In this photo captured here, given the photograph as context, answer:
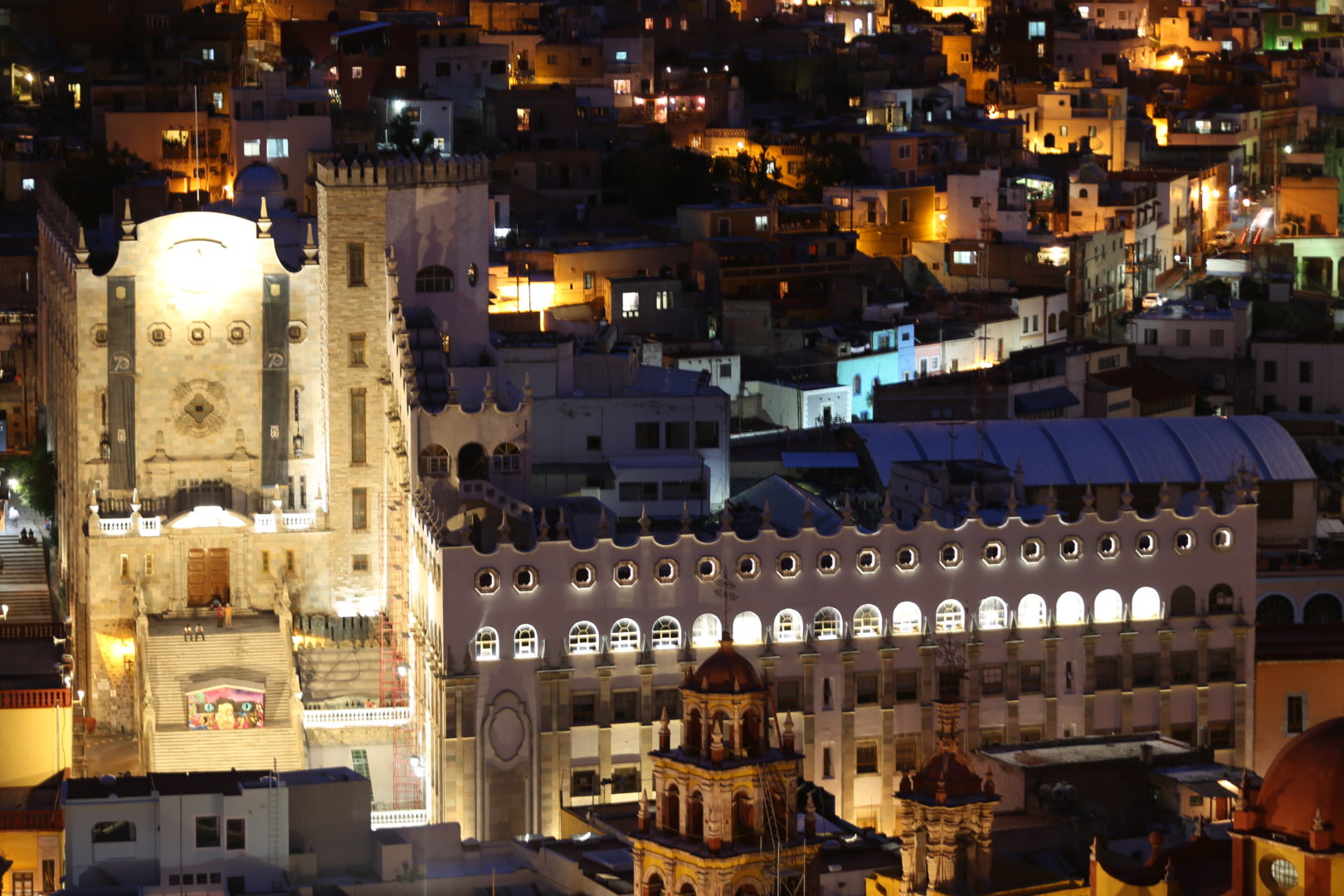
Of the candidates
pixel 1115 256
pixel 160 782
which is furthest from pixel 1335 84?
pixel 160 782

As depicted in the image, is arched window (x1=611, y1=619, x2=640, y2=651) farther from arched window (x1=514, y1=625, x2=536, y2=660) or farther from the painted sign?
the painted sign

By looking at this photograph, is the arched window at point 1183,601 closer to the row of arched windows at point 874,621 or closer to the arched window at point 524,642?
the row of arched windows at point 874,621

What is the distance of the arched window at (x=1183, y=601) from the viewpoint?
314 ft

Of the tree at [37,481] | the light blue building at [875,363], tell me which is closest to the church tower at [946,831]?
the tree at [37,481]

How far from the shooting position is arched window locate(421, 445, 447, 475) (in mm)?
95312

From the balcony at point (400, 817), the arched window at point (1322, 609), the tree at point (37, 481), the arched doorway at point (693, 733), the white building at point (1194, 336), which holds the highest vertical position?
the white building at point (1194, 336)

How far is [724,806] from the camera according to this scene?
67.7 meters

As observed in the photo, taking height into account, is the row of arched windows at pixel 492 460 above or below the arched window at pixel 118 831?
above

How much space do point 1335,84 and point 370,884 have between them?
132 meters

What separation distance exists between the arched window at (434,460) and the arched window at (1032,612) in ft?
50.2

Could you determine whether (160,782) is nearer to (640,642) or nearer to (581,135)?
(640,642)

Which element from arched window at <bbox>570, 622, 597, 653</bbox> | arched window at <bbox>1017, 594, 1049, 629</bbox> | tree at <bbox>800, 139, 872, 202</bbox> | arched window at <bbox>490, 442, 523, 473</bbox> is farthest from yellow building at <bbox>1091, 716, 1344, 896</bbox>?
tree at <bbox>800, 139, 872, 202</bbox>

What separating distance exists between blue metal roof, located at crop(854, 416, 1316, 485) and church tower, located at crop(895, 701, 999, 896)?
37.5 m

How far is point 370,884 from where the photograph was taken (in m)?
77.8
